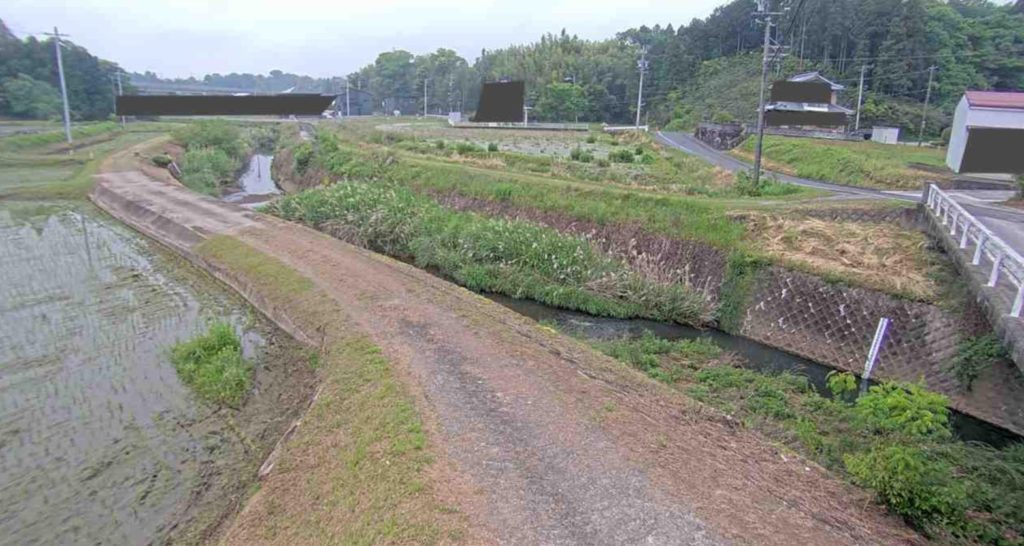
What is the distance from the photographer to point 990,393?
364 inches

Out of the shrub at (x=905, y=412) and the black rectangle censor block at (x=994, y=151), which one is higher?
the black rectangle censor block at (x=994, y=151)

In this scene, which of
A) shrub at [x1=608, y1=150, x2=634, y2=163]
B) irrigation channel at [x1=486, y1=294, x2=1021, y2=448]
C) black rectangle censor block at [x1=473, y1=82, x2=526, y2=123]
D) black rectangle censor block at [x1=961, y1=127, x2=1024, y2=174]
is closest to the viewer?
irrigation channel at [x1=486, y1=294, x2=1021, y2=448]

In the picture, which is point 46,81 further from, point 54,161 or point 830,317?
Answer: point 830,317

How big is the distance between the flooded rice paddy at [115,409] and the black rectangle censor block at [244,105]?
26.7 ft

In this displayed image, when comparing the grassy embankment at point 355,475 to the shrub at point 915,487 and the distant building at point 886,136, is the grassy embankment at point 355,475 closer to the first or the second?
the shrub at point 915,487

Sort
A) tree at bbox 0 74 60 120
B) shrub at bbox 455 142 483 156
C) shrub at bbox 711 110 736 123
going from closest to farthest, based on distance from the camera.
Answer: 1. shrub at bbox 455 142 483 156
2. shrub at bbox 711 110 736 123
3. tree at bbox 0 74 60 120

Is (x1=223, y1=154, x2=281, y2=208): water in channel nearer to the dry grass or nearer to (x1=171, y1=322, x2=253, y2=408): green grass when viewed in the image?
(x1=171, y1=322, x2=253, y2=408): green grass

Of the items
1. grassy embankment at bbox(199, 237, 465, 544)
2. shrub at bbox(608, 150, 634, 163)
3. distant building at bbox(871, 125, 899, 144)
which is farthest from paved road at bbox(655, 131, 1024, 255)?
distant building at bbox(871, 125, 899, 144)

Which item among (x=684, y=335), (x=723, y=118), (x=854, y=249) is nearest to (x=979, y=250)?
(x=854, y=249)

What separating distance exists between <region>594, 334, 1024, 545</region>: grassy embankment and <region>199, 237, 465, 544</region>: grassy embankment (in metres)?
4.30

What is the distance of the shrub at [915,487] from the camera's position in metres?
5.43

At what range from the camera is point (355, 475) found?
606cm

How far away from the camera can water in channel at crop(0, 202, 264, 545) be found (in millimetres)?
6484

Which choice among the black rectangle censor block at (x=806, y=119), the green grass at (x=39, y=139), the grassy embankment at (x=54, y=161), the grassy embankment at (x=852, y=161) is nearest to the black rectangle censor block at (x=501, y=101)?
the grassy embankment at (x=852, y=161)
